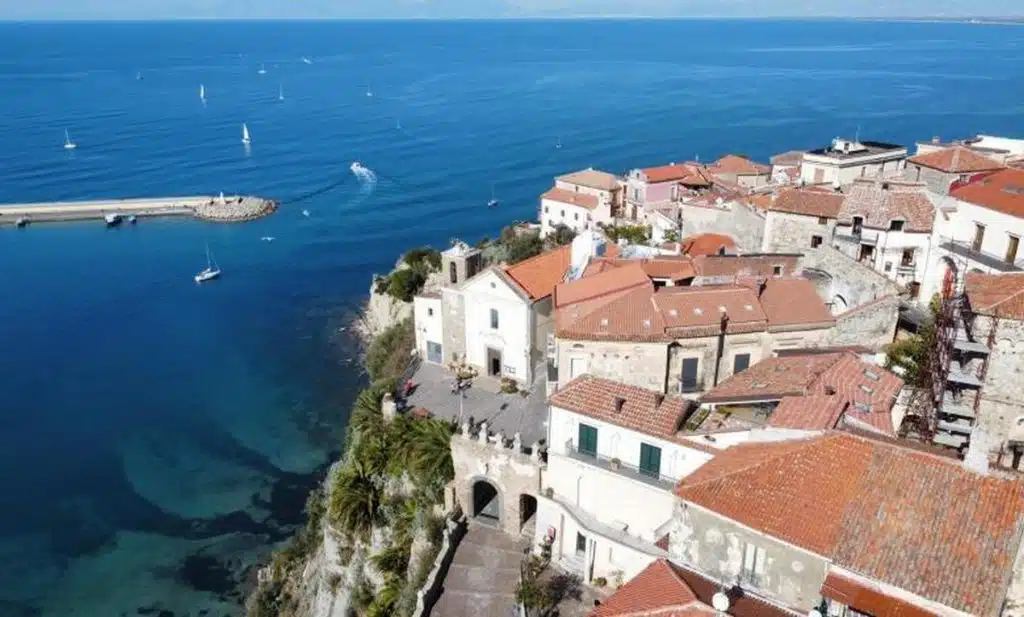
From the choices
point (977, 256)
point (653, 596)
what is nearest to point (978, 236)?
point (977, 256)

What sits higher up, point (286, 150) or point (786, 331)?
point (786, 331)

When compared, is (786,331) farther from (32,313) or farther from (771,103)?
(771,103)

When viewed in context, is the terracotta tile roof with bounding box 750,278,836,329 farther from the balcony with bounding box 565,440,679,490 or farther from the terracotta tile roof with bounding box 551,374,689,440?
the balcony with bounding box 565,440,679,490

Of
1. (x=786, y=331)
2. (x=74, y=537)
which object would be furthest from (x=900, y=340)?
(x=74, y=537)

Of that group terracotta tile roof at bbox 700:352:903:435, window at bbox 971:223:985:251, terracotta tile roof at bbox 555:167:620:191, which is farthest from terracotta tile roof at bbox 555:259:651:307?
terracotta tile roof at bbox 555:167:620:191

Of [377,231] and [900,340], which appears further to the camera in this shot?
[377,231]

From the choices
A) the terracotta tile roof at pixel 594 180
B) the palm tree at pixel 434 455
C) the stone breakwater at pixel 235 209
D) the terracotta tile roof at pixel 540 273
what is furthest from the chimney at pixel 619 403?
the stone breakwater at pixel 235 209

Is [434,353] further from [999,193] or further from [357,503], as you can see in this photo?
[999,193]
